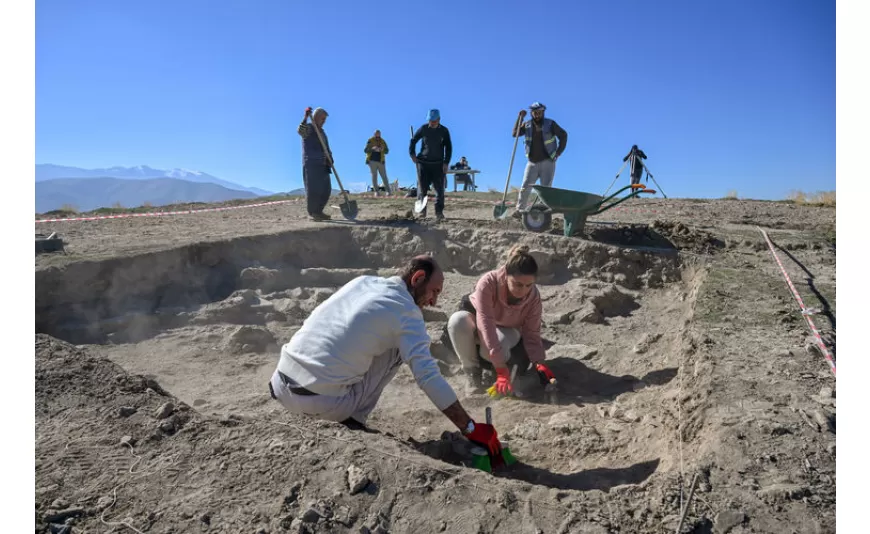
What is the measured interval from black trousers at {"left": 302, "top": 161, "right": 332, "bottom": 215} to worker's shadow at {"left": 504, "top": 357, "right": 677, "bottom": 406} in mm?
5211

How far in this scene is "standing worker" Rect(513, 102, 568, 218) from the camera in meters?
7.41

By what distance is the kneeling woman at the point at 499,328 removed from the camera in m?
3.75

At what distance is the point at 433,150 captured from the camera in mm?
8055

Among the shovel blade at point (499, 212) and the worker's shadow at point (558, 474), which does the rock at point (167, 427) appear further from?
the shovel blade at point (499, 212)

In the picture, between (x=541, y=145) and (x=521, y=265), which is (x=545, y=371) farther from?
(x=541, y=145)

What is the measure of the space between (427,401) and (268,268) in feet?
11.7

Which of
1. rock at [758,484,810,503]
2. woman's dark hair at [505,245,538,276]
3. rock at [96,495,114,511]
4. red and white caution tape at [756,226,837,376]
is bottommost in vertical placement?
rock at [96,495,114,511]

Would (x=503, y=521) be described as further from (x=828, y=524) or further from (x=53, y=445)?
(x=53, y=445)

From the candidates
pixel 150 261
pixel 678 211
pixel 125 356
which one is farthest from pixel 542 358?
pixel 678 211

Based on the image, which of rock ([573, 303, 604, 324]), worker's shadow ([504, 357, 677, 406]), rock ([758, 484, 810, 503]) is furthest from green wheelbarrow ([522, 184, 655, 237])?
rock ([758, 484, 810, 503])

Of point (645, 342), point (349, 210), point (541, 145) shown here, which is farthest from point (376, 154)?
point (645, 342)

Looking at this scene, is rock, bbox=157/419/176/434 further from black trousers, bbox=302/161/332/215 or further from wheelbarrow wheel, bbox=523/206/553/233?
black trousers, bbox=302/161/332/215

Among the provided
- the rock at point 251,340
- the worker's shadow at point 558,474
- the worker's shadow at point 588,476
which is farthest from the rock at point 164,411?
the rock at point 251,340

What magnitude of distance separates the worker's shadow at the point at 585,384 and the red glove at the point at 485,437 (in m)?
1.29
